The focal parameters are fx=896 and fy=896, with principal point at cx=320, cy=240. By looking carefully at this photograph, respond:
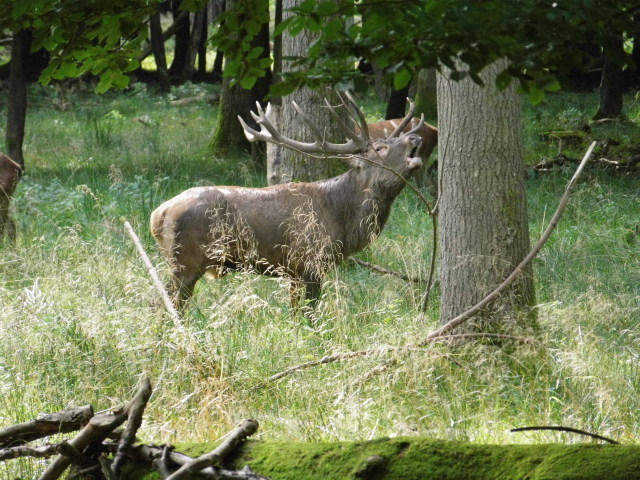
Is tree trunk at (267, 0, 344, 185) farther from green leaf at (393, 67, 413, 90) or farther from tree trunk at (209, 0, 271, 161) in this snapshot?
green leaf at (393, 67, 413, 90)

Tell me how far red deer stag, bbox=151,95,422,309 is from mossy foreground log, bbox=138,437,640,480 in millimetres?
3691

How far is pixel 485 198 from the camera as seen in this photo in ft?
18.6

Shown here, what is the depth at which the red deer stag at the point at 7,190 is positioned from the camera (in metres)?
8.87

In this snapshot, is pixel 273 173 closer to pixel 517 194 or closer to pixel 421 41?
pixel 517 194

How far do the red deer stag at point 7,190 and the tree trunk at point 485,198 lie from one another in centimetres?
488

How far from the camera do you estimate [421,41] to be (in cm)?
253

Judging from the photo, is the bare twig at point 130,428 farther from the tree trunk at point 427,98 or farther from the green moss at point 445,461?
the tree trunk at point 427,98

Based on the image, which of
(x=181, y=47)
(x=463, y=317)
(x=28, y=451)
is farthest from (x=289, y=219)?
(x=181, y=47)

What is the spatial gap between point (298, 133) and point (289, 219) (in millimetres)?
1775

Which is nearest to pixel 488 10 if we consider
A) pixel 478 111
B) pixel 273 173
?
pixel 478 111

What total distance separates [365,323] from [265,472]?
11.2 feet

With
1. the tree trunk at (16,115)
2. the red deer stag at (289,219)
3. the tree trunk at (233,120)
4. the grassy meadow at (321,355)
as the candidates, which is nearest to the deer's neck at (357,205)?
the red deer stag at (289,219)

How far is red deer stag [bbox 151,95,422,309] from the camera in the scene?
682 cm

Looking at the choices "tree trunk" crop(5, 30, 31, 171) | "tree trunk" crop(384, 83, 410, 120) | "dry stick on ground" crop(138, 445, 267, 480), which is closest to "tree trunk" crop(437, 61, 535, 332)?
"dry stick on ground" crop(138, 445, 267, 480)
